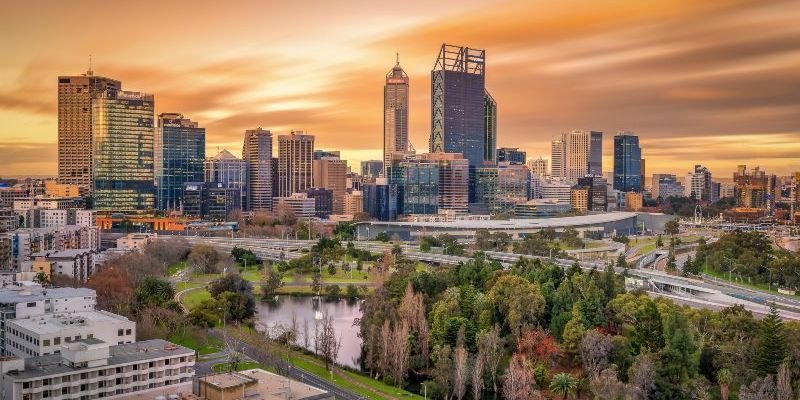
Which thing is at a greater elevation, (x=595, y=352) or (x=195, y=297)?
(x=595, y=352)

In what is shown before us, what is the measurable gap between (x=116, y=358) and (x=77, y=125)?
4677 centimetres

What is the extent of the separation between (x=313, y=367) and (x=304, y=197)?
4246 centimetres

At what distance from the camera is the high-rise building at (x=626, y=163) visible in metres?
86.8

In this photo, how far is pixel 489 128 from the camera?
226ft

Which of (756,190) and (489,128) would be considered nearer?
(756,190)

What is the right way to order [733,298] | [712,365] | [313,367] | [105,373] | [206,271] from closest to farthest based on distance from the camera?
[105,373] < [712,365] < [313,367] < [733,298] < [206,271]

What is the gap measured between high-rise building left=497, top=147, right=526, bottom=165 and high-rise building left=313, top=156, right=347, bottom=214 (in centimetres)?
2017

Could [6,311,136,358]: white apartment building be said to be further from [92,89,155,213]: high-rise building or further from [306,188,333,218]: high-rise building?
[306,188,333,218]: high-rise building

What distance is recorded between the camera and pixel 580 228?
45.5 m

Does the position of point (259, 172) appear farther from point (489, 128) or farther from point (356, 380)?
Result: point (356, 380)

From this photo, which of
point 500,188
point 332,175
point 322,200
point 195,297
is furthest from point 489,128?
point 195,297

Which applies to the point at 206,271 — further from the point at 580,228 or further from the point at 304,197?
the point at 304,197

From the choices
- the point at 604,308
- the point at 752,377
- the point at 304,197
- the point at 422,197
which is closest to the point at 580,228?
the point at 422,197

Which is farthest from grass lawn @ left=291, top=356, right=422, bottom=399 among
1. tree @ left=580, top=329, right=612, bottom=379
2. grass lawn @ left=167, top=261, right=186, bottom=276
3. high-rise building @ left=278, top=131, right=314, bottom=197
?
high-rise building @ left=278, top=131, right=314, bottom=197
